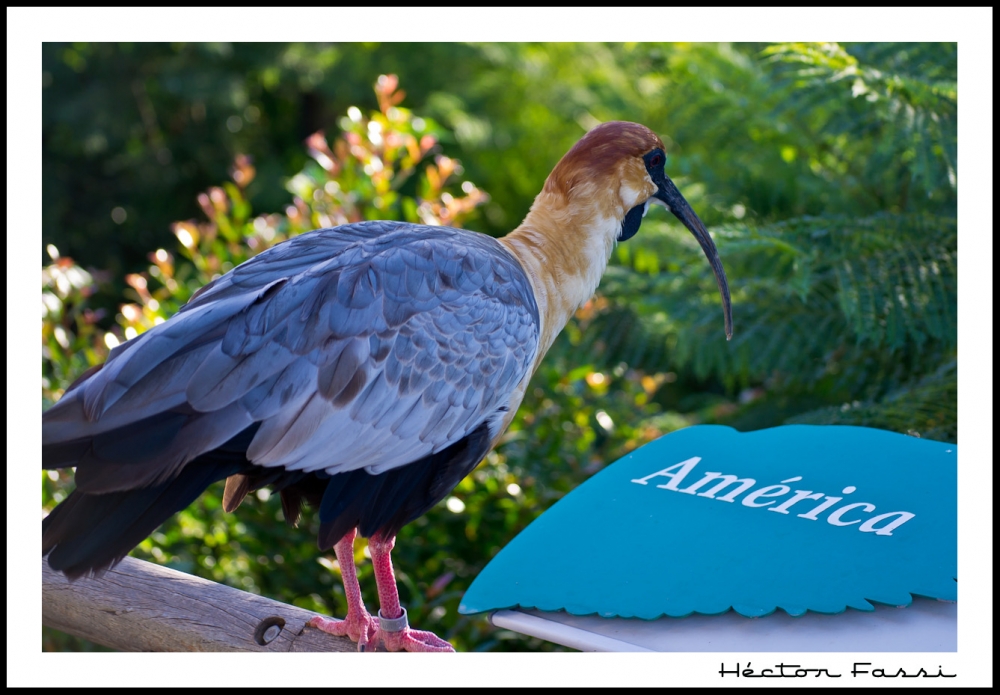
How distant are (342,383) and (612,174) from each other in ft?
3.00

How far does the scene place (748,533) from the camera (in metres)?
2.03

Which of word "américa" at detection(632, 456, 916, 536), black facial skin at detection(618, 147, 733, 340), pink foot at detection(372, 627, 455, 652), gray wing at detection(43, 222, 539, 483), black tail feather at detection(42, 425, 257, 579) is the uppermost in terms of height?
black facial skin at detection(618, 147, 733, 340)

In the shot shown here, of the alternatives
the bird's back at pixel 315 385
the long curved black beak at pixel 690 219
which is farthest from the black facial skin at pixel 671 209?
the bird's back at pixel 315 385

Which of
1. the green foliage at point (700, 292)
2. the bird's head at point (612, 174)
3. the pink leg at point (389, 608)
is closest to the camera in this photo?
the pink leg at point (389, 608)

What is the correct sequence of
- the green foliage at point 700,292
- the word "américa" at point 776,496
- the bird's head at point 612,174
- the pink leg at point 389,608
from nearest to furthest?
the word "américa" at point 776,496, the pink leg at point 389,608, the bird's head at point 612,174, the green foliage at point 700,292

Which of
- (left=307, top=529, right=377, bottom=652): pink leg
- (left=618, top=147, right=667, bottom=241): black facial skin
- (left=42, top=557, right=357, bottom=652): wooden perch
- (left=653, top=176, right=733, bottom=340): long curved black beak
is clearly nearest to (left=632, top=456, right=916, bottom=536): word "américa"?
(left=653, top=176, right=733, bottom=340): long curved black beak

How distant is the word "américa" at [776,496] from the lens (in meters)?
2.01

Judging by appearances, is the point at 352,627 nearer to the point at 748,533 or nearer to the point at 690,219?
the point at 748,533

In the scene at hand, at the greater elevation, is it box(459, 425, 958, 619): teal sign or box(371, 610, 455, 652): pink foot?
box(459, 425, 958, 619): teal sign

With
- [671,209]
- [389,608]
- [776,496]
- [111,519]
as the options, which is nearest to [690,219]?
[671,209]

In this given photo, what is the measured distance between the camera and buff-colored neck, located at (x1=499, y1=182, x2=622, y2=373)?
7.72ft

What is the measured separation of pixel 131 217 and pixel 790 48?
5.02 m

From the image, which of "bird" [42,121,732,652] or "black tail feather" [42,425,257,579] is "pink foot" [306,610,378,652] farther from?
"black tail feather" [42,425,257,579]

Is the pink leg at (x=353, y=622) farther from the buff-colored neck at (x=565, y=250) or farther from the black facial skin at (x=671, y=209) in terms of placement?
the black facial skin at (x=671, y=209)
